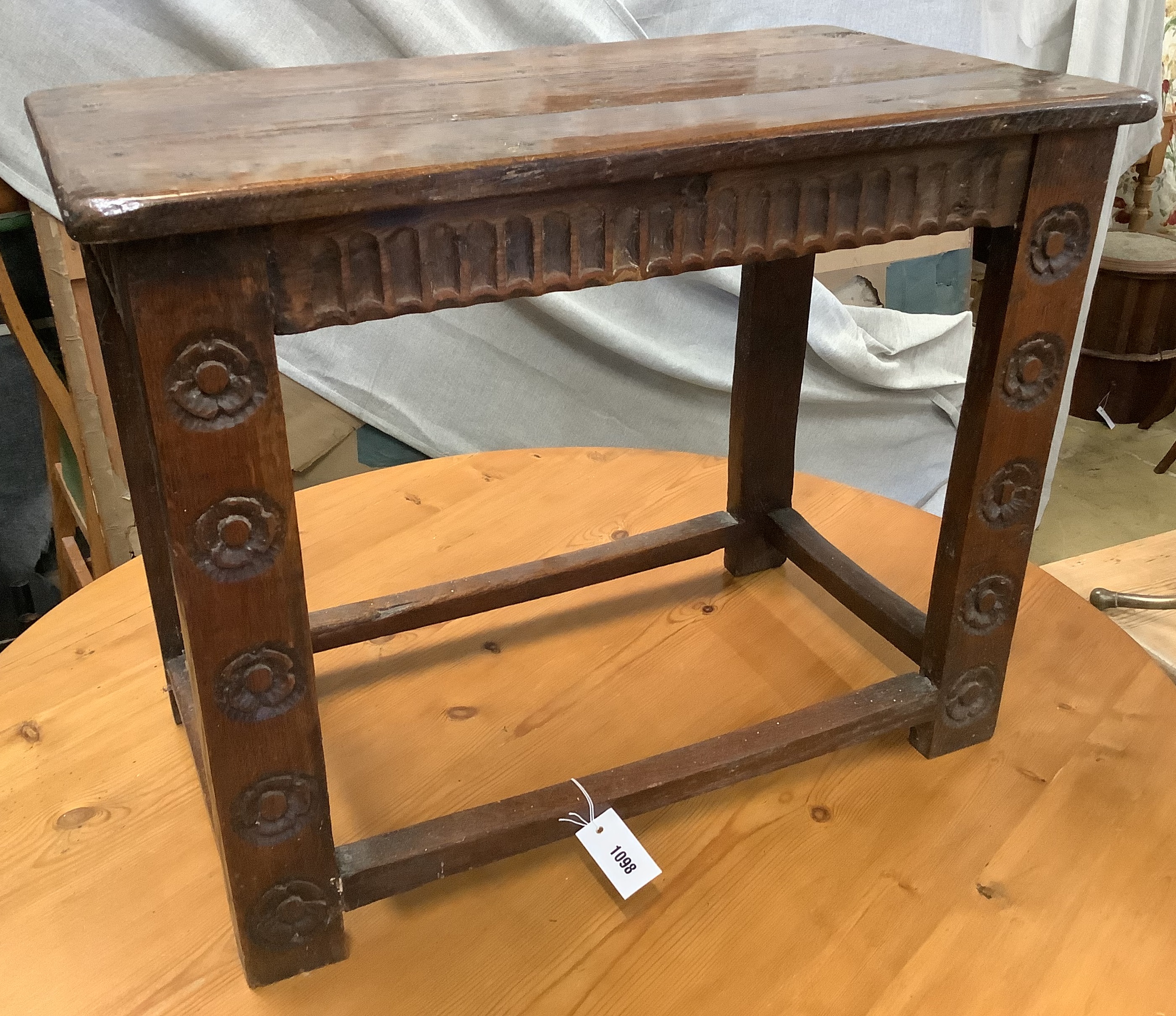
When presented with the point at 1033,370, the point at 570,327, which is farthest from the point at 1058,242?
the point at 570,327

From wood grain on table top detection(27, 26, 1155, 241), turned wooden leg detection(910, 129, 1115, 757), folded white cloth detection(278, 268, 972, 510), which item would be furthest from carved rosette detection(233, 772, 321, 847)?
folded white cloth detection(278, 268, 972, 510)

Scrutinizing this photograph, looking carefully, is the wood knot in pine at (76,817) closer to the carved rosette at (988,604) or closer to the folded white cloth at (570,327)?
the carved rosette at (988,604)

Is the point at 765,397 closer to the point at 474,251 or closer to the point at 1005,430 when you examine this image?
the point at 1005,430

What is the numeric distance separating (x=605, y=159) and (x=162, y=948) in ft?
2.00

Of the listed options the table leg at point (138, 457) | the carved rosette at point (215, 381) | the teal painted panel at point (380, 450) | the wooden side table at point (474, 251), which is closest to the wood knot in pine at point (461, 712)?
the wooden side table at point (474, 251)

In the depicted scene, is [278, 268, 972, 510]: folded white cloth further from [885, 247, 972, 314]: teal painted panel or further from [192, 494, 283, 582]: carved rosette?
[192, 494, 283, 582]: carved rosette

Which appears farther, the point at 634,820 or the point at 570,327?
the point at 570,327

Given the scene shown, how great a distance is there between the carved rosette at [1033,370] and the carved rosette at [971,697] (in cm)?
24

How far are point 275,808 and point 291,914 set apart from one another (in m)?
0.09

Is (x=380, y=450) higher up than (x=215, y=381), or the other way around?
(x=215, y=381)

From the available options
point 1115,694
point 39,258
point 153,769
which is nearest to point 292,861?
point 153,769

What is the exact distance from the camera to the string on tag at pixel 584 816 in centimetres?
80

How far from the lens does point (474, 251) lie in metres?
0.61

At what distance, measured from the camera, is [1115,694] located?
0.99m
